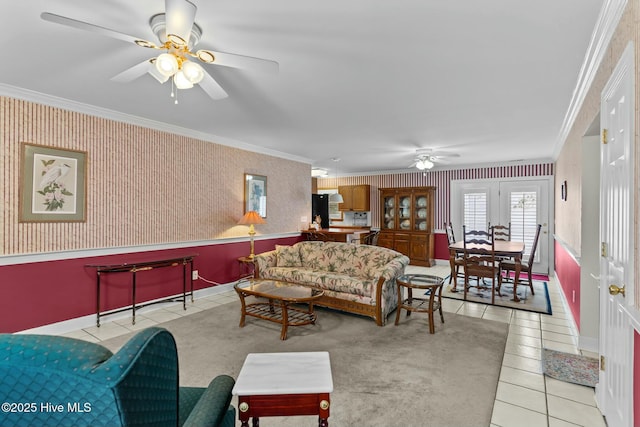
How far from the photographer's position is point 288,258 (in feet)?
16.2

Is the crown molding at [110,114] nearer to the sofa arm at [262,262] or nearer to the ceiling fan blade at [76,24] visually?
the sofa arm at [262,262]

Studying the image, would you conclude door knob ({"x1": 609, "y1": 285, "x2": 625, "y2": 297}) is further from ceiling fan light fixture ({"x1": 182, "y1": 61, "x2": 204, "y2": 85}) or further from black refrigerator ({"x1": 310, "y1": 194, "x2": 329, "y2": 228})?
black refrigerator ({"x1": 310, "y1": 194, "x2": 329, "y2": 228})

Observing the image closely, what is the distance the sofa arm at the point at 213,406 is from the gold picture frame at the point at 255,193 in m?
4.27

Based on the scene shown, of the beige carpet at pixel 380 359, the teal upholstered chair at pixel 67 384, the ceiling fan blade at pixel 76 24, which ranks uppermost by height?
the ceiling fan blade at pixel 76 24

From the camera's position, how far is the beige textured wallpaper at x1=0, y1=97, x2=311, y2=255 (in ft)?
10.2

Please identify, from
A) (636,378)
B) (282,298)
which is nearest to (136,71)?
(282,298)

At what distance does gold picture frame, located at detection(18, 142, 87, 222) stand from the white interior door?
472cm

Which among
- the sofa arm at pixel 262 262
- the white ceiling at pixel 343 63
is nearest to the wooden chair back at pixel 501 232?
the white ceiling at pixel 343 63

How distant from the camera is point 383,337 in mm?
3322

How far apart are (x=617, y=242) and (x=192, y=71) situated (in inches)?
107

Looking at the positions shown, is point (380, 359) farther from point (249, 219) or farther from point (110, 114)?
point (110, 114)

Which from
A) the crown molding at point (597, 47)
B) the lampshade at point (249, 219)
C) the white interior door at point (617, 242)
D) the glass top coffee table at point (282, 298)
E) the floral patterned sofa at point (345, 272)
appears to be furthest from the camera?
the lampshade at point (249, 219)

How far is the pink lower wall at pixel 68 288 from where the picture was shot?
3.11m

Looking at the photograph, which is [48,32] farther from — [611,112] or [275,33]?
[611,112]
